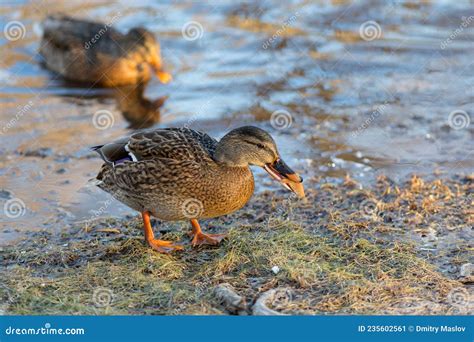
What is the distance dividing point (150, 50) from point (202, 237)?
4.97 m

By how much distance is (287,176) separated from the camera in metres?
6.04

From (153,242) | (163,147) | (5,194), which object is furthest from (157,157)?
(5,194)

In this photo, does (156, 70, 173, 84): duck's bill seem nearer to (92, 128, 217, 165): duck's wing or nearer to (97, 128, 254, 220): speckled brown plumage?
(92, 128, 217, 165): duck's wing

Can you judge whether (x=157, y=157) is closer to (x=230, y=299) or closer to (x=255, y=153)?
(x=255, y=153)

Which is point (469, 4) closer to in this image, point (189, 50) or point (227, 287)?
point (189, 50)

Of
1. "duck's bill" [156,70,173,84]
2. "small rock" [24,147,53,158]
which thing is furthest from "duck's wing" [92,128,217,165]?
"duck's bill" [156,70,173,84]

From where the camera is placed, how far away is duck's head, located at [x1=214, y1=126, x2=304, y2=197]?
19.8 ft

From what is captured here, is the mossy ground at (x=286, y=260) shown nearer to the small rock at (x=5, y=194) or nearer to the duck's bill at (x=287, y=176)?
the duck's bill at (x=287, y=176)

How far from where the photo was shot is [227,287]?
17.6 feet

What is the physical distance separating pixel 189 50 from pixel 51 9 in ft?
9.45

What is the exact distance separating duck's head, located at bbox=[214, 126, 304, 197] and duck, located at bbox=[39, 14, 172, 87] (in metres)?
4.55

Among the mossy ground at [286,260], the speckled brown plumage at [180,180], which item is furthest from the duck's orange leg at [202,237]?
the speckled brown plumage at [180,180]

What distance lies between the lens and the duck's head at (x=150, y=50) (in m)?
10.7
